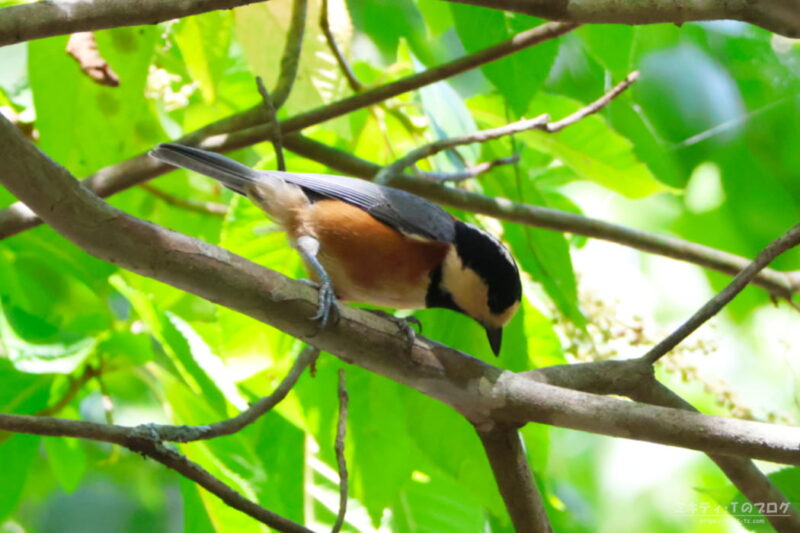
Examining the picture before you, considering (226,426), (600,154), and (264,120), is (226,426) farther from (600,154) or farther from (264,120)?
(600,154)

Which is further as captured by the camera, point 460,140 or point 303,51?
point 303,51

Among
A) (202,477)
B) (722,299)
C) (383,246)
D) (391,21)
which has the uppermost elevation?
(391,21)

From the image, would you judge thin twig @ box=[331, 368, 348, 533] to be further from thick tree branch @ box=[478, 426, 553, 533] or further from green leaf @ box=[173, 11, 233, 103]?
green leaf @ box=[173, 11, 233, 103]

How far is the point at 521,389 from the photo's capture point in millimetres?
1703

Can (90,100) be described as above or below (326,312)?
above

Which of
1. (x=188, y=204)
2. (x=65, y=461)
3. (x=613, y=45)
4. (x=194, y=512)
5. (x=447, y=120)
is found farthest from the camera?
(x=188, y=204)

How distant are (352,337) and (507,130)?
0.94 metres

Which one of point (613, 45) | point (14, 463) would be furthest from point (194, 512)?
point (613, 45)

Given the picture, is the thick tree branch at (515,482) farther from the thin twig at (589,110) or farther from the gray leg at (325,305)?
the thin twig at (589,110)

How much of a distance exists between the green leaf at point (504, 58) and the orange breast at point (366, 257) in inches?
19.8

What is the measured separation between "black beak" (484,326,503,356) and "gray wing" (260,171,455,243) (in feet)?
1.00

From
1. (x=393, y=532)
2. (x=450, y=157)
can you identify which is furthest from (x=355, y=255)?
(x=393, y=532)

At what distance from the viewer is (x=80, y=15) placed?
147 cm

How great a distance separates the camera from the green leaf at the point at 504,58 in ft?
7.22
